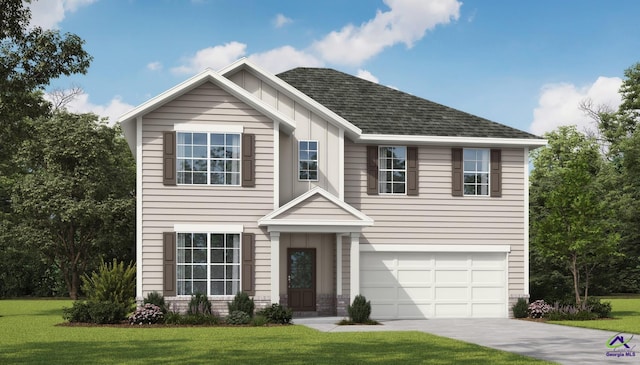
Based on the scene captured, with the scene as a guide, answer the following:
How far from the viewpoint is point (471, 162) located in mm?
26594

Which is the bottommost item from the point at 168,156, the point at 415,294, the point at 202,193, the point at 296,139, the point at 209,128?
the point at 415,294

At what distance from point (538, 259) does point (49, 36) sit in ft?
108

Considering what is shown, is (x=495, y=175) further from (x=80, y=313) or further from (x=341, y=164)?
(x=80, y=313)

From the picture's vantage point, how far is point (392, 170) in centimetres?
2617

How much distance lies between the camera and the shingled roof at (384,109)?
86.4 ft

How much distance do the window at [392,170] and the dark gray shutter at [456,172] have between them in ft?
5.13

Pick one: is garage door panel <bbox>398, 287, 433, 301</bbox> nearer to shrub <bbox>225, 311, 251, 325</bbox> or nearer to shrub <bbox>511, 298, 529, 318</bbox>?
shrub <bbox>511, 298, 529, 318</bbox>

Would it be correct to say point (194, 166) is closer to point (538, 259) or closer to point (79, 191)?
point (79, 191)

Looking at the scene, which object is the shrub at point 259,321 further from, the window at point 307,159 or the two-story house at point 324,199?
the window at point 307,159

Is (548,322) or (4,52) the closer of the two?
(4,52)

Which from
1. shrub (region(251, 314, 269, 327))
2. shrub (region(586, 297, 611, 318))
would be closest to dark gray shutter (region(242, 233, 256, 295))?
shrub (region(251, 314, 269, 327))

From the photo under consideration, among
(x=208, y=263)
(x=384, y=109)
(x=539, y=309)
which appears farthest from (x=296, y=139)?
(x=539, y=309)

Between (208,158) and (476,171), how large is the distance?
348 inches

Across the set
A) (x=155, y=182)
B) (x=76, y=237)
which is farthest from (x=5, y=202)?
(x=155, y=182)
